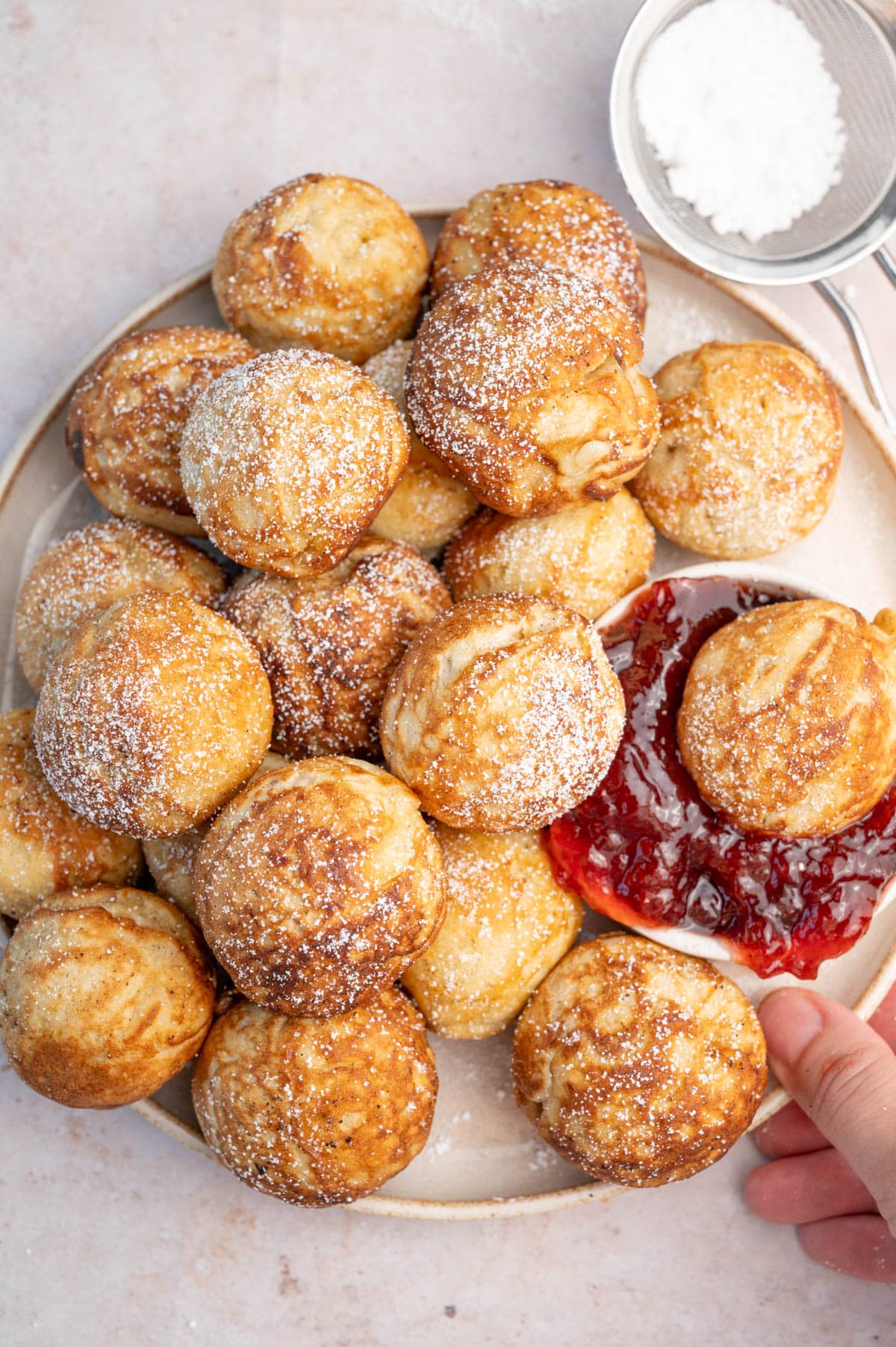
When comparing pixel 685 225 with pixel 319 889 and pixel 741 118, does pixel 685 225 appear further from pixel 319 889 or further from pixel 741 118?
pixel 319 889

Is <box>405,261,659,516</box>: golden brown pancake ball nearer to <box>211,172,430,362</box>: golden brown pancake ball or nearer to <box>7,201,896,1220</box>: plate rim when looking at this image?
<box>211,172,430,362</box>: golden brown pancake ball

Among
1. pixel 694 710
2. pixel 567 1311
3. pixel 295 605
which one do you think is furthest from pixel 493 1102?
pixel 295 605

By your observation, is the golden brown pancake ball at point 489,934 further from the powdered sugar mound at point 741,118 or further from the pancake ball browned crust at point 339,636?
the powdered sugar mound at point 741,118

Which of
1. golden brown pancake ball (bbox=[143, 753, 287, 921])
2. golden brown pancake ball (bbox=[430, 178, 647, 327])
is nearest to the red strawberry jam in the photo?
golden brown pancake ball (bbox=[143, 753, 287, 921])

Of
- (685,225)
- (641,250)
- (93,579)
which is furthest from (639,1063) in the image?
(685,225)

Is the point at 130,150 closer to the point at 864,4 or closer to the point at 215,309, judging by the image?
the point at 215,309

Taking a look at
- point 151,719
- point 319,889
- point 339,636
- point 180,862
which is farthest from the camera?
point 180,862

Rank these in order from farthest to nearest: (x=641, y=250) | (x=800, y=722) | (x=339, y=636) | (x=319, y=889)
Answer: (x=641, y=250) → (x=339, y=636) → (x=800, y=722) → (x=319, y=889)

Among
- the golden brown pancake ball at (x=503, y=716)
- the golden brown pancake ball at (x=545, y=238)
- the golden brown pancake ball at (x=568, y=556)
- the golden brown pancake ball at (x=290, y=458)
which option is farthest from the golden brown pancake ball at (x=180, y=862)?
the golden brown pancake ball at (x=545, y=238)
